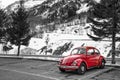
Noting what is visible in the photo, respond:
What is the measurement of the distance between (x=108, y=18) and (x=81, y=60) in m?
7.45

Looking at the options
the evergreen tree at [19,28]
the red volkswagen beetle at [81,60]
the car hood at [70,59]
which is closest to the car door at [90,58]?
the red volkswagen beetle at [81,60]

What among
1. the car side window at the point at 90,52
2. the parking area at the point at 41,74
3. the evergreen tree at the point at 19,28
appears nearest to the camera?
the parking area at the point at 41,74

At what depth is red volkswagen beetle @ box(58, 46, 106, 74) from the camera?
14.0m

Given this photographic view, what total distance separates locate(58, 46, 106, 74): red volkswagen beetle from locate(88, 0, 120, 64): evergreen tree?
4.29m

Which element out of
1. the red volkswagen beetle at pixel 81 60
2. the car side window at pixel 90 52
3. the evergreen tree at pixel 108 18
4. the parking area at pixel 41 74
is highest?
the evergreen tree at pixel 108 18

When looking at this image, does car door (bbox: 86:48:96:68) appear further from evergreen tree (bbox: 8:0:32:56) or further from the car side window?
evergreen tree (bbox: 8:0:32:56)

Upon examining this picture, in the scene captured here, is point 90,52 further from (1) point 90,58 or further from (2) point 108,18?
(2) point 108,18

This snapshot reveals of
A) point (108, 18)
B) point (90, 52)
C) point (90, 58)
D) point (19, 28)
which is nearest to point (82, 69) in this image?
point (90, 58)

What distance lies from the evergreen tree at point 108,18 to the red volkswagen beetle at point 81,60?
4290mm

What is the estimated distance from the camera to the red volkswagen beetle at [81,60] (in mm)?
13953

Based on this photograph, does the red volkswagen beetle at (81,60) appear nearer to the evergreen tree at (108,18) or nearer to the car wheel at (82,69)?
the car wheel at (82,69)

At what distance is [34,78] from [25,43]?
893 inches

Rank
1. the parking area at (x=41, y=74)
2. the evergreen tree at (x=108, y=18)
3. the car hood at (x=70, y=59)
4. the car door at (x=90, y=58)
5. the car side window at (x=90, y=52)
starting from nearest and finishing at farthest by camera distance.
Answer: the parking area at (x=41, y=74) → the car hood at (x=70, y=59) → the car door at (x=90, y=58) → the car side window at (x=90, y=52) → the evergreen tree at (x=108, y=18)

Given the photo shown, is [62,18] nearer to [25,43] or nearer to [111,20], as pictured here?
[25,43]
